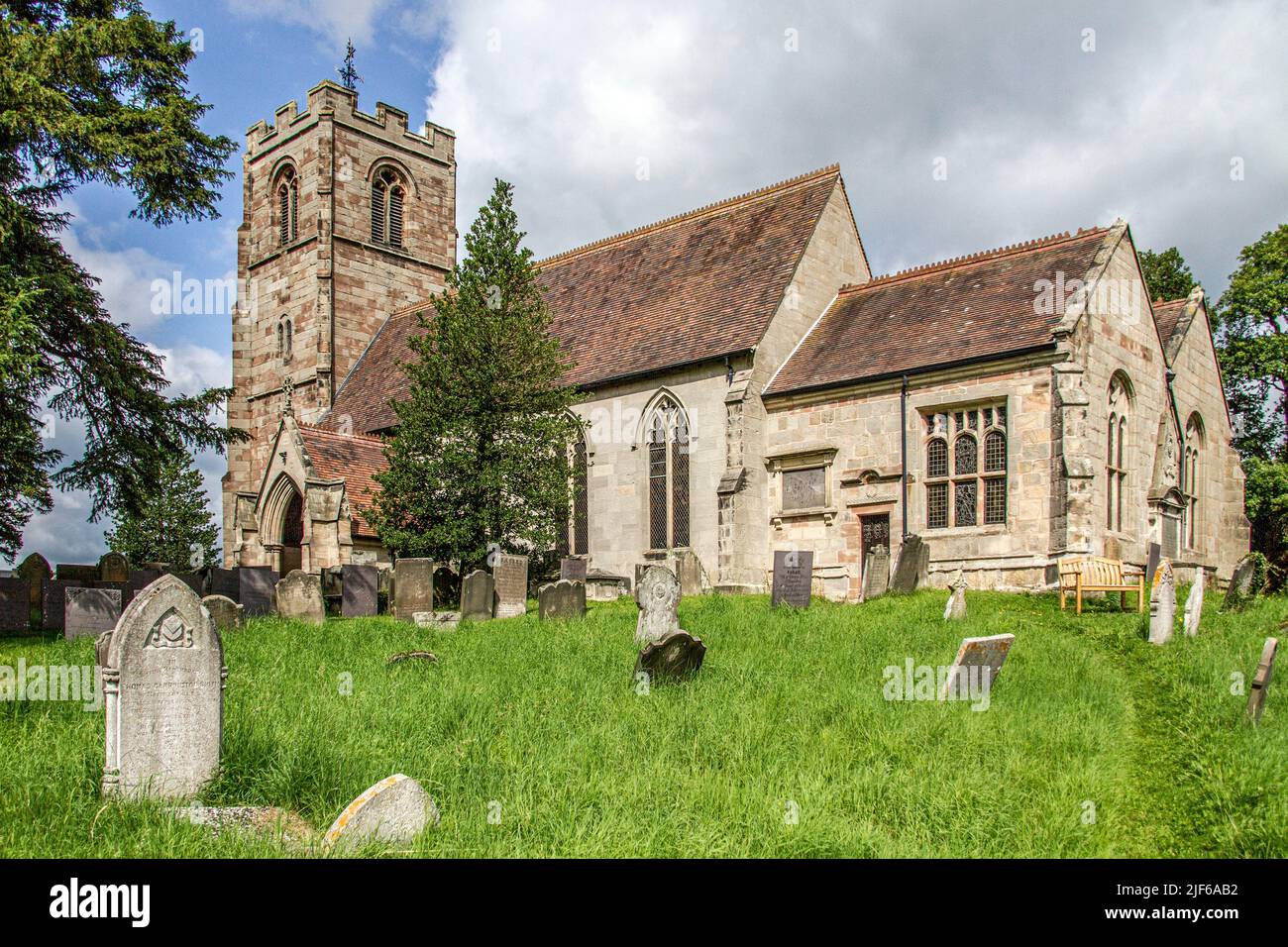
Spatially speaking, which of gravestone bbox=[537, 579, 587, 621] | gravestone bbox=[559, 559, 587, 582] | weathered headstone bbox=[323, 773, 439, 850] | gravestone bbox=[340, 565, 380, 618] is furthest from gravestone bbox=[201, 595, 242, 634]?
weathered headstone bbox=[323, 773, 439, 850]

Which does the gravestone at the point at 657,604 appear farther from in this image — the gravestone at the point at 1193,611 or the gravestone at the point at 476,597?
the gravestone at the point at 1193,611

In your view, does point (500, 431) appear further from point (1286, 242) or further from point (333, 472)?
point (1286, 242)

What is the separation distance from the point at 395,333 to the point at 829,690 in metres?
28.5

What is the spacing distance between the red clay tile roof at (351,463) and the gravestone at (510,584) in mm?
6084

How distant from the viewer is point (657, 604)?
1354 centimetres

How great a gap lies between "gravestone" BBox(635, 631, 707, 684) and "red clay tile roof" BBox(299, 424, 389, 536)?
49.6 ft

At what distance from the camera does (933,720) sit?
912 centimetres

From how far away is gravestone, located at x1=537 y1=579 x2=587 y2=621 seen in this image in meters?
17.1

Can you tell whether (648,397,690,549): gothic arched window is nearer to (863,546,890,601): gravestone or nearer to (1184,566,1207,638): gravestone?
(863,546,890,601): gravestone

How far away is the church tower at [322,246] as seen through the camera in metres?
36.2

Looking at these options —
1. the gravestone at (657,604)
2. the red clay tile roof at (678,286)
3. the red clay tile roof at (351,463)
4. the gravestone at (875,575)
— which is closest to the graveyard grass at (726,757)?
the gravestone at (657,604)

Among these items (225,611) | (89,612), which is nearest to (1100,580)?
(225,611)

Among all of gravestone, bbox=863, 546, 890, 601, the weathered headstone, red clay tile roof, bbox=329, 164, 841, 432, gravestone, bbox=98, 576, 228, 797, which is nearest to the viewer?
the weathered headstone

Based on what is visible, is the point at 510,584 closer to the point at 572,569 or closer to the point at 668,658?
the point at 572,569
